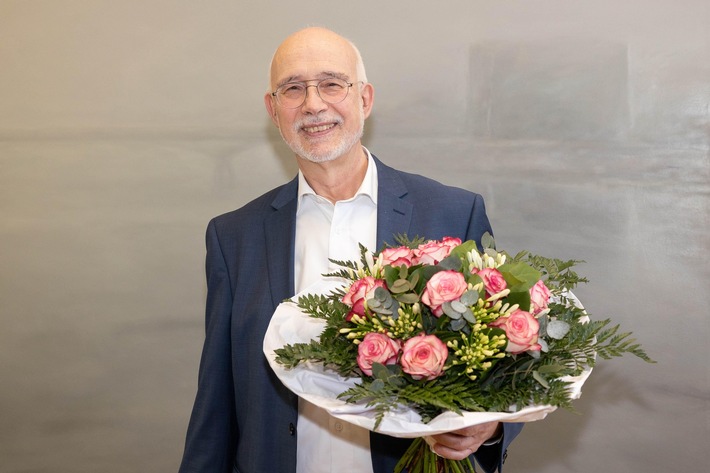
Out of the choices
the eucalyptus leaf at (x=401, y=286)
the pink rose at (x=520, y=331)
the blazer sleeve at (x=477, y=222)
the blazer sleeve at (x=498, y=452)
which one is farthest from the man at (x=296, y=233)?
the pink rose at (x=520, y=331)

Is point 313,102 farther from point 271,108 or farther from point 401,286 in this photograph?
point 401,286

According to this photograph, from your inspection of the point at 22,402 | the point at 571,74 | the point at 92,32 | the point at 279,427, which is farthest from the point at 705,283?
the point at 22,402

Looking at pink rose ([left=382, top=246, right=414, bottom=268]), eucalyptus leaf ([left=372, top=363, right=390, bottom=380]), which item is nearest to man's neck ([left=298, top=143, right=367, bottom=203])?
pink rose ([left=382, top=246, right=414, bottom=268])

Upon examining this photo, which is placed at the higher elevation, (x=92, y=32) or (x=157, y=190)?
(x=92, y=32)

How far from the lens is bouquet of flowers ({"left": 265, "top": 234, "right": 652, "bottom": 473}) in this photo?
1555mm

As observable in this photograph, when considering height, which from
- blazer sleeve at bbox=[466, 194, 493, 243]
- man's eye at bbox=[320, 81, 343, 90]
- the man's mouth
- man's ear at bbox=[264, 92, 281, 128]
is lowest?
blazer sleeve at bbox=[466, 194, 493, 243]

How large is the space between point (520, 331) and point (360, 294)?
342 millimetres

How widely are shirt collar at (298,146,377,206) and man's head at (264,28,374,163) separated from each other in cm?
8

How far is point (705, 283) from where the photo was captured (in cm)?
312

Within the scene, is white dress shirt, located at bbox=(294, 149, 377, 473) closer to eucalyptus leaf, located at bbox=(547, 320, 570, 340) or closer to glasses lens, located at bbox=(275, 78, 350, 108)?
glasses lens, located at bbox=(275, 78, 350, 108)

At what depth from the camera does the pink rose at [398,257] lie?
1692 millimetres

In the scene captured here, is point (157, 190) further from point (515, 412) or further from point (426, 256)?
point (515, 412)

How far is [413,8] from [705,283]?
1633mm

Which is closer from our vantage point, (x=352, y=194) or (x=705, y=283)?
(x=352, y=194)
